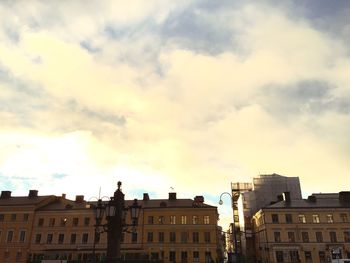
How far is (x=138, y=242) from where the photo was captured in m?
63.3

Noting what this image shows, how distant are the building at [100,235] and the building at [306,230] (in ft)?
33.3

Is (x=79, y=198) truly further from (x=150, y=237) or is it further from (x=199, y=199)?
(x=199, y=199)

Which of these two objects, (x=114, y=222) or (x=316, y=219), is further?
(x=316, y=219)

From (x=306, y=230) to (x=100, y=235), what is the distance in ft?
125

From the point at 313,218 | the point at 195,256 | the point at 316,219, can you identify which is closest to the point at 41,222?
the point at 195,256

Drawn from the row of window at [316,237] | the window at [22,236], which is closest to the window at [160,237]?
the row of window at [316,237]

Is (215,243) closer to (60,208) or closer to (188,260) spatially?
(188,260)

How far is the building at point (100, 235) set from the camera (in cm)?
6175

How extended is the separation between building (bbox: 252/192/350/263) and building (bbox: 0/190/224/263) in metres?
10.1

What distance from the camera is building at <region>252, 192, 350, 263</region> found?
58.8 m

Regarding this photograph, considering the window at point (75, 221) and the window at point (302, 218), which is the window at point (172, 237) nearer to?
the window at point (75, 221)

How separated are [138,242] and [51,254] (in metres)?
16.1

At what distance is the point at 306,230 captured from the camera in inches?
2381

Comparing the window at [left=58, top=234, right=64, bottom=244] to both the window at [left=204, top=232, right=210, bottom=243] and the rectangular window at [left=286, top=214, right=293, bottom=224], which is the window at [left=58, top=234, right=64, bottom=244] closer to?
the window at [left=204, top=232, right=210, bottom=243]
